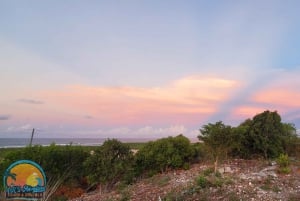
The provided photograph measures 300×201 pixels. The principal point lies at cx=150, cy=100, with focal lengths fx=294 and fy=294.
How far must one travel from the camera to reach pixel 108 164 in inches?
344

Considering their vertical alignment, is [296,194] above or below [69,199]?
above

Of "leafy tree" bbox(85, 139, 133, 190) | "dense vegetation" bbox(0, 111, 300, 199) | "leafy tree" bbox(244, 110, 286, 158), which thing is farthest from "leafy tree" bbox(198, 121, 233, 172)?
"leafy tree" bbox(85, 139, 133, 190)

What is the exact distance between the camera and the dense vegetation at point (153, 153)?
29.2 ft

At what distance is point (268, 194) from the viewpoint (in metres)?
6.47

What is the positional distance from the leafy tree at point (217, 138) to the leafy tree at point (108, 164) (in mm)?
2717

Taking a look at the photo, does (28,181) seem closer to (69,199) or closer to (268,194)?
(69,199)

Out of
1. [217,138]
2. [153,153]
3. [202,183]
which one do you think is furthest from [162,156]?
[202,183]

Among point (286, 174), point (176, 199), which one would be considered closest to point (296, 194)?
point (286, 174)

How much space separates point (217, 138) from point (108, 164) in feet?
11.9

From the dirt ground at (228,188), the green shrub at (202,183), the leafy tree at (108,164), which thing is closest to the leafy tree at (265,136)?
the dirt ground at (228,188)

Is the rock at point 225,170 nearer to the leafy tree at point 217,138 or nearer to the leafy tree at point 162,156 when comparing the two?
the leafy tree at point 217,138

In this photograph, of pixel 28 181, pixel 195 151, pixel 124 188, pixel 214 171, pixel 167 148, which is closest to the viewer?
pixel 28 181

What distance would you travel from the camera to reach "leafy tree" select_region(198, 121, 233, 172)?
9656mm

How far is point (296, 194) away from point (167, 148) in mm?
4610
